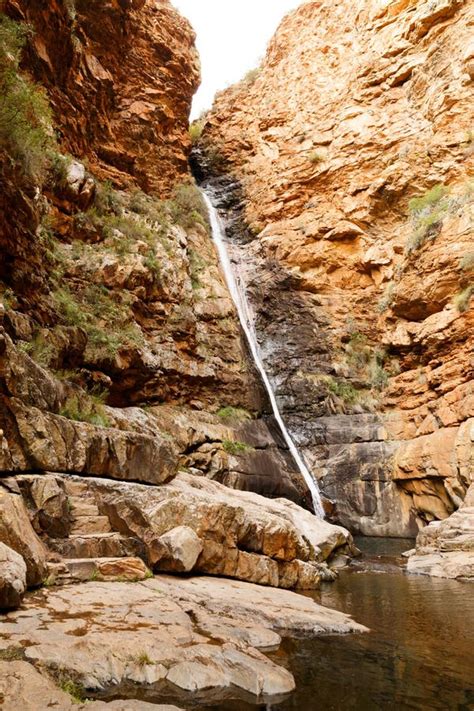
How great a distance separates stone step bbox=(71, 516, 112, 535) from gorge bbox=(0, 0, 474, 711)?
0.15 ft

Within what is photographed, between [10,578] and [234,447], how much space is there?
11532 mm

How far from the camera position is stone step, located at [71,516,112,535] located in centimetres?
682

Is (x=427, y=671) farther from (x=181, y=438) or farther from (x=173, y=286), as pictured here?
(x=173, y=286)

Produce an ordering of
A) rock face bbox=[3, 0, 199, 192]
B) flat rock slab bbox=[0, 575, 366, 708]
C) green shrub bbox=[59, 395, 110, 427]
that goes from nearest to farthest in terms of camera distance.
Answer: flat rock slab bbox=[0, 575, 366, 708], green shrub bbox=[59, 395, 110, 427], rock face bbox=[3, 0, 199, 192]

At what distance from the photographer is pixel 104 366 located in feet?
45.7

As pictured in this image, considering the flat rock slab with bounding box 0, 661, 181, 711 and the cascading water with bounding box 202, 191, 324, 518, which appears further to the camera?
the cascading water with bounding box 202, 191, 324, 518

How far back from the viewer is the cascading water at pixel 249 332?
17484 millimetres

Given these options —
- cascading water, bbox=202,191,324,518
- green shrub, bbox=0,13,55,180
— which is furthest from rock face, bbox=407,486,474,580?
green shrub, bbox=0,13,55,180

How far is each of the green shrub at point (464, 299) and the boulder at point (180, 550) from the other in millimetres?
13121

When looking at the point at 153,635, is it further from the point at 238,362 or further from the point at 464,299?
the point at 464,299

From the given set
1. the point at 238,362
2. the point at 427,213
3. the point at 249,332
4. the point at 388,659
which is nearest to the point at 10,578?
the point at 388,659

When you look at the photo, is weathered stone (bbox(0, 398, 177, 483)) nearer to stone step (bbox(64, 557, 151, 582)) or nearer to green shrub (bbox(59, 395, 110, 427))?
green shrub (bbox(59, 395, 110, 427))

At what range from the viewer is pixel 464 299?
17.0 metres

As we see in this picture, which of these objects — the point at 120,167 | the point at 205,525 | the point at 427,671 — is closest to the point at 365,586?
the point at 205,525
